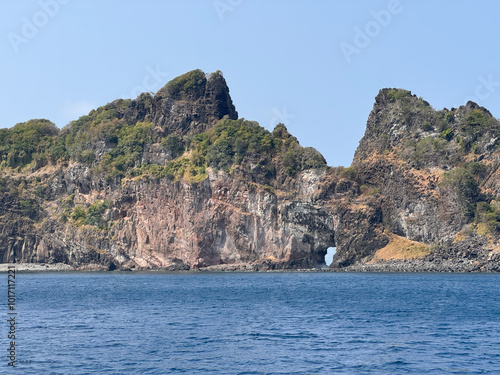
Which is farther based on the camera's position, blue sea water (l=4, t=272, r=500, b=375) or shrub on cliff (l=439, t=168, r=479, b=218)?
shrub on cliff (l=439, t=168, r=479, b=218)

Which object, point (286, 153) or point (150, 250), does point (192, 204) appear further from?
Result: point (286, 153)

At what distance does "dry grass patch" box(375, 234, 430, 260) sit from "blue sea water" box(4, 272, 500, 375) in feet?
150

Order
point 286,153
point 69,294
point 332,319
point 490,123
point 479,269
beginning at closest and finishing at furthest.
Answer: point 332,319, point 69,294, point 479,269, point 490,123, point 286,153

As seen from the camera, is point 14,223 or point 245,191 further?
point 14,223

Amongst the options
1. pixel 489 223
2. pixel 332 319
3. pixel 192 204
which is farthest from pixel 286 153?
pixel 332 319

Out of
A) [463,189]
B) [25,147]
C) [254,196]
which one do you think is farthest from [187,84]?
[463,189]

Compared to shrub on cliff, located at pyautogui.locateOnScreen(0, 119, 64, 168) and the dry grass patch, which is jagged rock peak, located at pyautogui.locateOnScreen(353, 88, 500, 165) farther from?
shrub on cliff, located at pyautogui.locateOnScreen(0, 119, 64, 168)

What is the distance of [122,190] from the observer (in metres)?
173

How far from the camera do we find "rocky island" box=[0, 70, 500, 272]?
15300 centimetres

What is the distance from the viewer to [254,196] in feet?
538

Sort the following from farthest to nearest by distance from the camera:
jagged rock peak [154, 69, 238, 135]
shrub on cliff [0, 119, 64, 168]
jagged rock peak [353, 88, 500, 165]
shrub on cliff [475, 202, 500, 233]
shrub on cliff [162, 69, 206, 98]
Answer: shrub on cliff [0, 119, 64, 168] < shrub on cliff [162, 69, 206, 98] < jagged rock peak [154, 69, 238, 135] < jagged rock peak [353, 88, 500, 165] < shrub on cliff [475, 202, 500, 233]

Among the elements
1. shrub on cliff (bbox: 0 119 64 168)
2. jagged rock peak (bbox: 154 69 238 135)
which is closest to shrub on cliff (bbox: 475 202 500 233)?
jagged rock peak (bbox: 154 69 238 135)

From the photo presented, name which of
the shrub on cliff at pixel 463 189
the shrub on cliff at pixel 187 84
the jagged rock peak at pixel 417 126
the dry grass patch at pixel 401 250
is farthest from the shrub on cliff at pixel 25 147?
the shrub on cliff at pixel 463 189

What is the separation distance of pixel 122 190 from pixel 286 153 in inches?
1637
